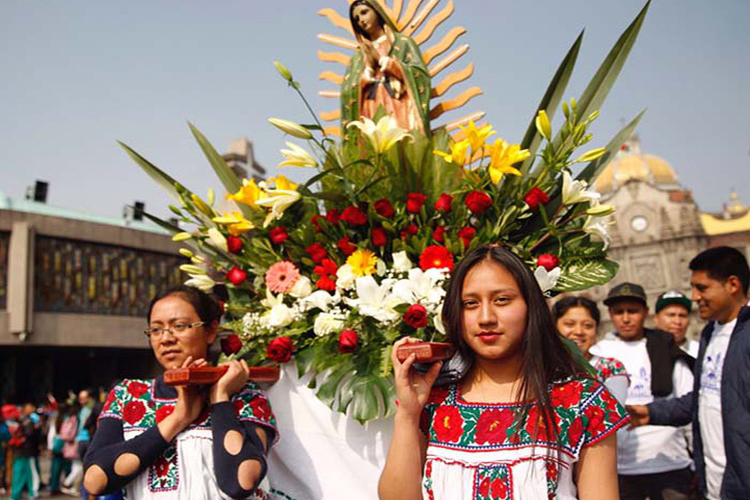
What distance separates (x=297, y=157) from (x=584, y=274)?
1.15 meters

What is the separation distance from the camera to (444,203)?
2449mm

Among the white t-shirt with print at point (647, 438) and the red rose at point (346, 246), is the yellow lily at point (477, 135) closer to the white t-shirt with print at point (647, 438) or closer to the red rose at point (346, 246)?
the red rose at point (346, 246)

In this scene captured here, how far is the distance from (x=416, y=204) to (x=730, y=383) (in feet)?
4.73

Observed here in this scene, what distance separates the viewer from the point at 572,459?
1.61m

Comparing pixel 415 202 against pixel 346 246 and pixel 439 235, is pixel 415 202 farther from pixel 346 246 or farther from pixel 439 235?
pixel 346 246

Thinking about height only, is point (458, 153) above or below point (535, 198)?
above

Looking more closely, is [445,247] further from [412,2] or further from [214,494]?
[412,2]

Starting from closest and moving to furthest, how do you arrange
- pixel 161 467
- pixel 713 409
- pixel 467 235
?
pixel 161 467 < pixel 467 235 < pixel 713 409

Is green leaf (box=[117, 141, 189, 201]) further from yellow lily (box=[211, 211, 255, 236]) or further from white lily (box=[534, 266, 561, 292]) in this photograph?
white lily (box=[534, 266, 561, 292])

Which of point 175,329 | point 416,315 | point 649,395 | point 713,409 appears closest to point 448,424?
point 416,315

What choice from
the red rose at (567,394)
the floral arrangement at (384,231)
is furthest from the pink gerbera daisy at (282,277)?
the red rose at (567,394)

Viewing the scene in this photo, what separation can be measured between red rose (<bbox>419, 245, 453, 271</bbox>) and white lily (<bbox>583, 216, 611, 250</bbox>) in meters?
0.51

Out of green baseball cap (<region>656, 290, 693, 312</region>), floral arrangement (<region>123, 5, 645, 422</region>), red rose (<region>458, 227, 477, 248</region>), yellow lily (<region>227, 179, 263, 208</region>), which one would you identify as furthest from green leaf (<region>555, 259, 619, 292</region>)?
green baseball cap (<region>656, 290, 693, 312</region>)

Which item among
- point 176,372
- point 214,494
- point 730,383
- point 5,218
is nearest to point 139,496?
point 214,494
